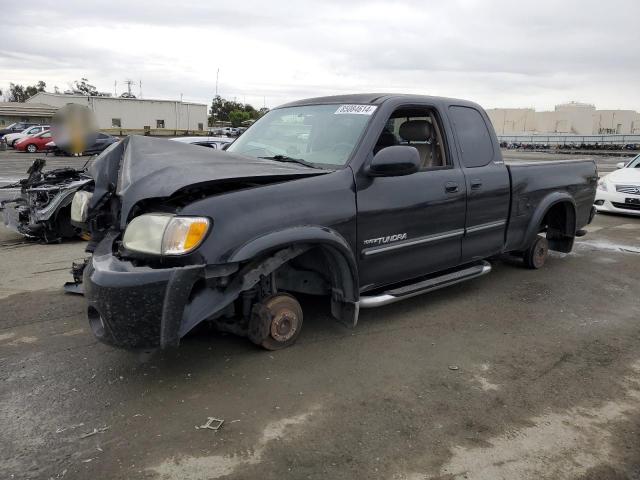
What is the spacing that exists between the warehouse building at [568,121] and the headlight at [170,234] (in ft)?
230

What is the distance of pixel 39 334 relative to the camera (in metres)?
4.14

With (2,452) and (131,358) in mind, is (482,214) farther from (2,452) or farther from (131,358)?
(2,452)

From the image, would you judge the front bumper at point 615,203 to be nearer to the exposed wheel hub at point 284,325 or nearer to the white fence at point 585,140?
the exposed wheel hub at point 284,325

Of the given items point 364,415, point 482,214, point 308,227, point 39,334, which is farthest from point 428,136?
point 39,334

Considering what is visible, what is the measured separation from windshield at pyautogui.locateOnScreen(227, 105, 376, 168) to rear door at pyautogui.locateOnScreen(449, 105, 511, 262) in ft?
3.72

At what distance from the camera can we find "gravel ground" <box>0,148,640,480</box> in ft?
8.56

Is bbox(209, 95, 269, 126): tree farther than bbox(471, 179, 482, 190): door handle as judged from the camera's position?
Yes

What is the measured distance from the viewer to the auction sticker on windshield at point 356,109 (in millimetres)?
4223

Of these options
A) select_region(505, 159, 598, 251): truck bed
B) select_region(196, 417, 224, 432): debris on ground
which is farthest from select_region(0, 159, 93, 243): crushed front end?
select_region(505, 159, 598, 251): truck bed

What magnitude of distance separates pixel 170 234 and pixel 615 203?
397 inches

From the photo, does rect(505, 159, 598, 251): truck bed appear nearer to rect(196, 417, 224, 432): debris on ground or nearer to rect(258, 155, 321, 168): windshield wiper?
rect(258, 155, 321, 168): windshield wiper

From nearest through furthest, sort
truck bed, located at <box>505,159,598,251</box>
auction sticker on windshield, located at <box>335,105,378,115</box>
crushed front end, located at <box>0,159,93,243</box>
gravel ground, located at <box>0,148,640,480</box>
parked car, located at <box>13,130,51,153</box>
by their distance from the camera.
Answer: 1. gravel ground, located at <box>0,148,640,480</box>
2. auction sticker on windshield, located at <box>335,105,378,115</box>
3. truck bed, located at <box>505,159,598,251</box>
4. crushed front end, located at <box>0,159,93,243</box>
5. parked car, located at <box>13,130,51,153</box>

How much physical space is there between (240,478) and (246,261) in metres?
1.30

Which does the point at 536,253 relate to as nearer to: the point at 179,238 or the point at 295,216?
the point at 295,216
